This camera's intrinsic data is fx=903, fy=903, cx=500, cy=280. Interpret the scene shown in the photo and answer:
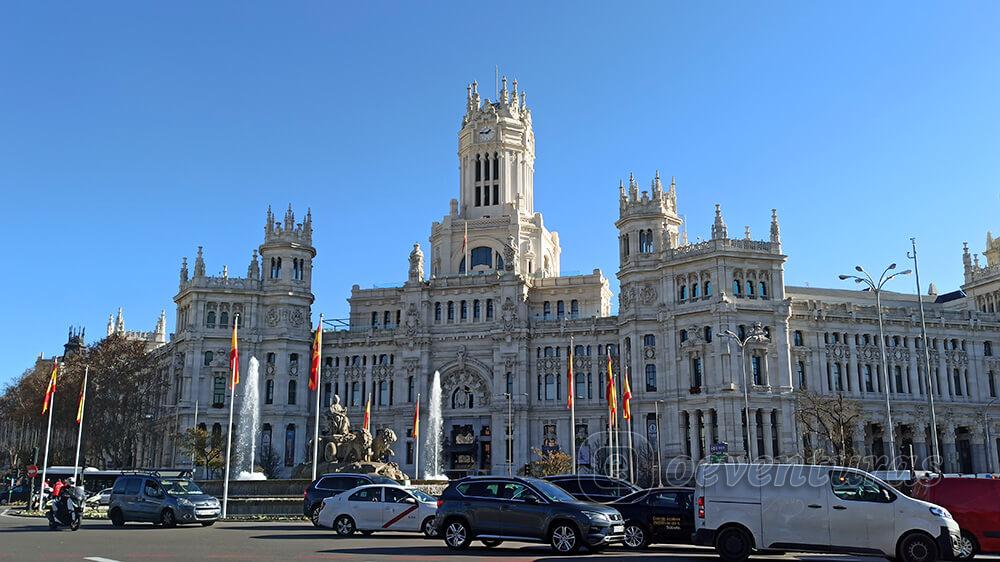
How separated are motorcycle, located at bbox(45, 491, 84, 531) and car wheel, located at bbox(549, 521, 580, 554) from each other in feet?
61.6

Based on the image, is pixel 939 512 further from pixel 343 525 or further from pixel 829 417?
pixel 829 417

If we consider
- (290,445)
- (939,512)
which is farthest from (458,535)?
(290,445)

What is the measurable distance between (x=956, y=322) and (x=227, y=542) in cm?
8154

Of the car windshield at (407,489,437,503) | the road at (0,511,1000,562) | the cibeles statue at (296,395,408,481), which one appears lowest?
the road at (0,511,1000,562)

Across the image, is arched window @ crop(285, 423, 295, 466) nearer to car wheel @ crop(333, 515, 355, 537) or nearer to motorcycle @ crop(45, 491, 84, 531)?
motorcycle @ crop(45, 491, 84, 531)

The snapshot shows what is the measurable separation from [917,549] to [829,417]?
6370 cm

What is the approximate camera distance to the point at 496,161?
356 ft

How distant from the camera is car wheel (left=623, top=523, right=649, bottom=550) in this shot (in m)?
26.9

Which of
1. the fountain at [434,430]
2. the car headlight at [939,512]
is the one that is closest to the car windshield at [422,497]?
the car headlight at [939,512]

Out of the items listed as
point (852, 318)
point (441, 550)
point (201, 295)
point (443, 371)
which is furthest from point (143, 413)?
point (441, 550)

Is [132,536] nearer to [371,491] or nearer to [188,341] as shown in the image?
[371,491]

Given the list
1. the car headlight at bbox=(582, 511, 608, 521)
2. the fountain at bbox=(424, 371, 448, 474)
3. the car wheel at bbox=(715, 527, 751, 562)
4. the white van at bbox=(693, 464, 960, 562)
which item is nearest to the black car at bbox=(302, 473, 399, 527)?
the car headlight at bbox=(582, 511, 608, 521)

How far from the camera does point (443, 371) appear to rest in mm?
92812

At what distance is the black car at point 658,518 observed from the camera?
26984mm
